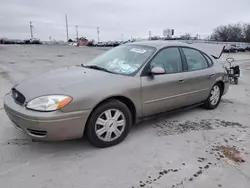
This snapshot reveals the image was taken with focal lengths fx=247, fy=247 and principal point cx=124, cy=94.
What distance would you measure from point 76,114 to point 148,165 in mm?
1073

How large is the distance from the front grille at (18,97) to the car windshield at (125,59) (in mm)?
1250

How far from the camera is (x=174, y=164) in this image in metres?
3.02

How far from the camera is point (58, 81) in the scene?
335 cm

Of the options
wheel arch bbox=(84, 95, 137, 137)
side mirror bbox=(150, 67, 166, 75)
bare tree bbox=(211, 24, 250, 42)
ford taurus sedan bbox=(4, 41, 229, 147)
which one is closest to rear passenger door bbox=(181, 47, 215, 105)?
ford taurus sedan bbox=(4, 41, 229, 147)

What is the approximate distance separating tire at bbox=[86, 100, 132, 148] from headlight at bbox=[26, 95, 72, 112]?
1.38 ft

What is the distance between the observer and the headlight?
2.93 m

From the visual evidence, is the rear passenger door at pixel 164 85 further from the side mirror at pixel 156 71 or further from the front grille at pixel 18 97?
the front grille at pixel 18 97

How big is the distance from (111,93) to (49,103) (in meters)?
0.82

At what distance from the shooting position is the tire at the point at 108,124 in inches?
127

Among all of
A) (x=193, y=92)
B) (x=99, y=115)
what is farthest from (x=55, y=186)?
(x=193, y=92)

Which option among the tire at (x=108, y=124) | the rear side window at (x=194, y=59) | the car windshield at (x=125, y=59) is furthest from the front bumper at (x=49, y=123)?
the rear side window at (x=194, y=59)

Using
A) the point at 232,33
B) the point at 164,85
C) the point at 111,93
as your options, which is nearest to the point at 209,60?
the point at 164,85

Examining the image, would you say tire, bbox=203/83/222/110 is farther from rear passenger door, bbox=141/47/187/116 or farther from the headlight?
the headlight

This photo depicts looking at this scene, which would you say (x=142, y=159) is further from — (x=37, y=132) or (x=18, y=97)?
(x=18, y=97)
